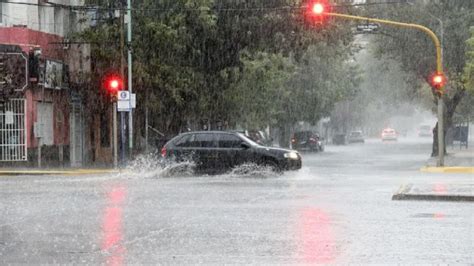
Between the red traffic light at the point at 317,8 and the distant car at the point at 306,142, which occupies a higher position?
the red traffic light at the point at 317,8

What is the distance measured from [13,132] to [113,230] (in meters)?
20.7

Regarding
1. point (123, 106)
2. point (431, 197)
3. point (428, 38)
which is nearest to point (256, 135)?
point (123, 106)

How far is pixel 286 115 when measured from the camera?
2381 inches

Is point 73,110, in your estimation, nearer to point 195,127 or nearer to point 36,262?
point 195,127

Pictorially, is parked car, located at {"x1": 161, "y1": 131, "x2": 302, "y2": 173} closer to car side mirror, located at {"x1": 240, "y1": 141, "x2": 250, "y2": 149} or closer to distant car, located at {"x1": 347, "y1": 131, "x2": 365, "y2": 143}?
car side mirror, located at {"x1": 240, "y1": 141, "x2": 250, "y2": 149}

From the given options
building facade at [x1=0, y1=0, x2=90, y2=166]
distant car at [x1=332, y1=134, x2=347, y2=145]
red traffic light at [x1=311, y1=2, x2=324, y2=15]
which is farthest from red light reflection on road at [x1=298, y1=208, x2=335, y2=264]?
distant car at [x1=332, y1=134, x2=347, y2=145]

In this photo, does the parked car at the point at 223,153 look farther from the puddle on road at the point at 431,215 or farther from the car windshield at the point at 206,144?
the puddle on road at the point at 431,215

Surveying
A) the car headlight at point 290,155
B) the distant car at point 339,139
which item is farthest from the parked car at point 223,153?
the distant car at point 339,139

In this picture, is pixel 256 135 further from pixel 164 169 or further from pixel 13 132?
pixel 13 132

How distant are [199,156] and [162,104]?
9.14m

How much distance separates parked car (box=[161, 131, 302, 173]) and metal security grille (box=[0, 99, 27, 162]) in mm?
8462

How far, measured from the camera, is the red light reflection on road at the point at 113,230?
9914mm

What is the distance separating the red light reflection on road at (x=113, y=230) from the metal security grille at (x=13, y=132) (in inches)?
558

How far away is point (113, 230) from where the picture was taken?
40.3ft
